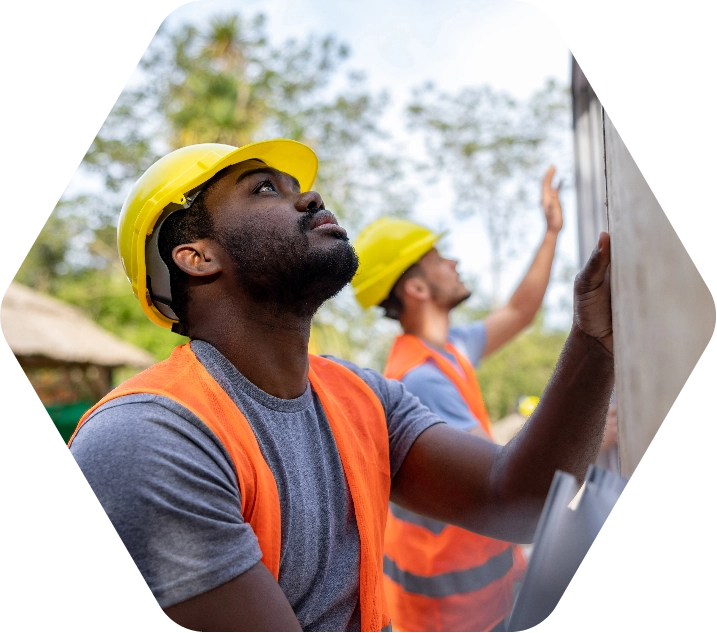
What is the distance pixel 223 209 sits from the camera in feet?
5.15

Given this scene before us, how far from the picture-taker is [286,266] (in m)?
1.48

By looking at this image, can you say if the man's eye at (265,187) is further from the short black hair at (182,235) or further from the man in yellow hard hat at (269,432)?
the short black hair at (182,235)

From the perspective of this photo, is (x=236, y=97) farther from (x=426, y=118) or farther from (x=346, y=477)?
(x=346, y=477)

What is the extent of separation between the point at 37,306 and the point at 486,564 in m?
9.53

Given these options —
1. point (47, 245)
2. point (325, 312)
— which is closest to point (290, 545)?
point (325, 312)

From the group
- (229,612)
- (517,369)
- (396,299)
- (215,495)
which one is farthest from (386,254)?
(517,369)

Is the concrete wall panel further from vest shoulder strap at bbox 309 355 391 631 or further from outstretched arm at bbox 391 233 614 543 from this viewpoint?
vest shoulder strap at bbox 309 355 391 631

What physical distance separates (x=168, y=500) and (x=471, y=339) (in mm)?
2411

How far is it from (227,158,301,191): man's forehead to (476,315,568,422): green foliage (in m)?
10.6

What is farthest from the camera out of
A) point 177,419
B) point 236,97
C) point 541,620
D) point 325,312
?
point 236,97

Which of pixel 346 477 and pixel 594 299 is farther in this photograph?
pixel 346 477

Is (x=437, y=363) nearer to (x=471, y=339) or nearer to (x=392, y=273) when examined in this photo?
(x=392, y=273)

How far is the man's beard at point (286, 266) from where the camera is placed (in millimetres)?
1479

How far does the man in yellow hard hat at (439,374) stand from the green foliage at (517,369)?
8.84 metres
